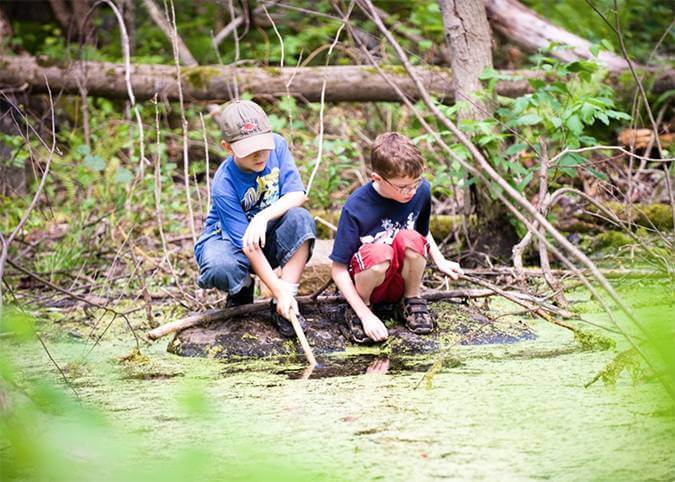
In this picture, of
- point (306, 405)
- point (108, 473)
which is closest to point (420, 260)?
point (306, 405)

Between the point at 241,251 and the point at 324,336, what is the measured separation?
0.50 m

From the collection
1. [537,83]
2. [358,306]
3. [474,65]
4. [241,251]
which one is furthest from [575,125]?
[241,251]

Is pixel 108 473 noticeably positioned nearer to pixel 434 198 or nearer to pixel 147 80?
pixel 434 198

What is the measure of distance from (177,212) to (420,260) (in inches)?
146

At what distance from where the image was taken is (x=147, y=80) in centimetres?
689

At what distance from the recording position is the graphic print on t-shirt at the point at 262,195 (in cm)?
385

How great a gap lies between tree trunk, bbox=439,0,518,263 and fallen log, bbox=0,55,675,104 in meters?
1.45

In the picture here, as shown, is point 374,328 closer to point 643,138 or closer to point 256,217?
point 256,217

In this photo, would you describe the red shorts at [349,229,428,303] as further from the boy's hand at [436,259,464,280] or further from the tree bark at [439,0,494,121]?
the tree bark at [439,0,494,121]

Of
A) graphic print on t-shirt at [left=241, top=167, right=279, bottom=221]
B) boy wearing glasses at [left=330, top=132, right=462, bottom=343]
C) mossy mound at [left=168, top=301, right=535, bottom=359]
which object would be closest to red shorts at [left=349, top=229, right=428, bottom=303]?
boy wearing glasses at [left=330, top=132, right=462, bottom=343]

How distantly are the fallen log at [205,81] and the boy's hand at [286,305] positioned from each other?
322 centimetres

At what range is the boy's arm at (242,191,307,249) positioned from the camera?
3621 mm

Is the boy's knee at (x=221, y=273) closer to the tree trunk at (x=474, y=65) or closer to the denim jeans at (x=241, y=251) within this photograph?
the denim jeans at (x=241, y=251)

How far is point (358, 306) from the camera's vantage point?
372 cm
